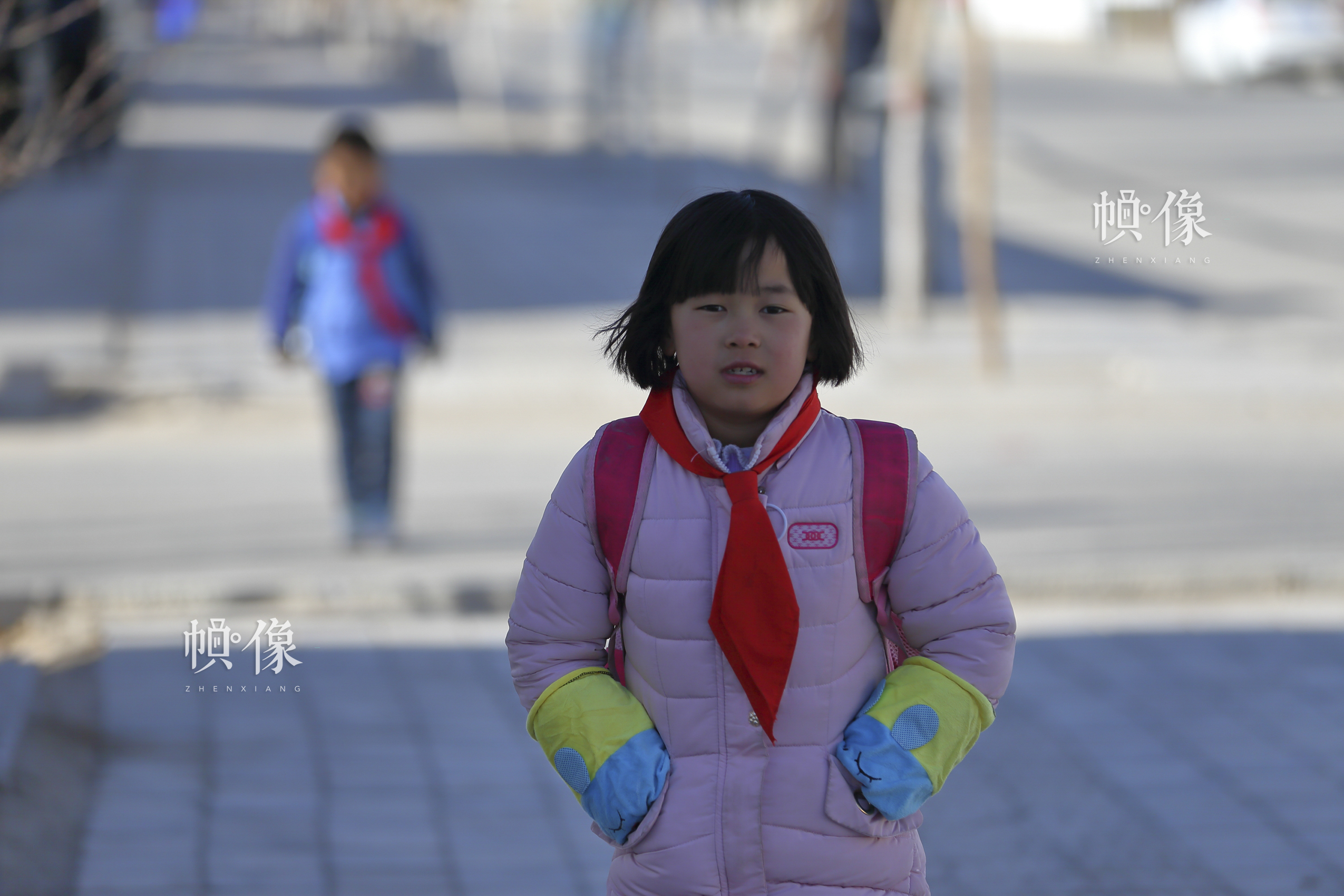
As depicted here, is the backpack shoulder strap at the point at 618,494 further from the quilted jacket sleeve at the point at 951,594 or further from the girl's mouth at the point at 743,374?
the quilted jacket sleeve at the point at 951,594

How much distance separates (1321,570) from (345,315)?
4013mm

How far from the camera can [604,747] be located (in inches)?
91.3

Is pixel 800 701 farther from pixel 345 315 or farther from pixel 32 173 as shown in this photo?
pixel 345 315

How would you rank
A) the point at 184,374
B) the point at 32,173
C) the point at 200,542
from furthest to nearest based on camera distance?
1. the point at 184,374
2. the point at 200,542
3. the point at 32,173

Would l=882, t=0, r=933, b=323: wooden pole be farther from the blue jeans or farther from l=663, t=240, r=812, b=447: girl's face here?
l=663, t=240, r=812, b=447: girl's face

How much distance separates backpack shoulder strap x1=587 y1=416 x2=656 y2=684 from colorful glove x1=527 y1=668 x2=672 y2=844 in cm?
13

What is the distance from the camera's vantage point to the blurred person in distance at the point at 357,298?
6.91 m

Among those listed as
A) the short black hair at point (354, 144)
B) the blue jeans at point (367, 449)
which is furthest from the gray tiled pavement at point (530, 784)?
the short black hair at point (354, 144)

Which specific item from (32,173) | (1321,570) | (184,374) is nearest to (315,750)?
(32,173)

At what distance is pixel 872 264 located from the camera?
14.3 meters

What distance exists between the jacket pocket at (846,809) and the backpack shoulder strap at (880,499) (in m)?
0.24

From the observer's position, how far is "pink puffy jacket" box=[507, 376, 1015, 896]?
231 centimetres

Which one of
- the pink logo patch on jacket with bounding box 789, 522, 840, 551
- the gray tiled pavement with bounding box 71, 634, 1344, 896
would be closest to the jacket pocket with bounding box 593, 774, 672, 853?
the pink logo patch on jacket with bounding box 789, 522, 840, 551

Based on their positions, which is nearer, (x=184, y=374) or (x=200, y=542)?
(x=200, y=542)
